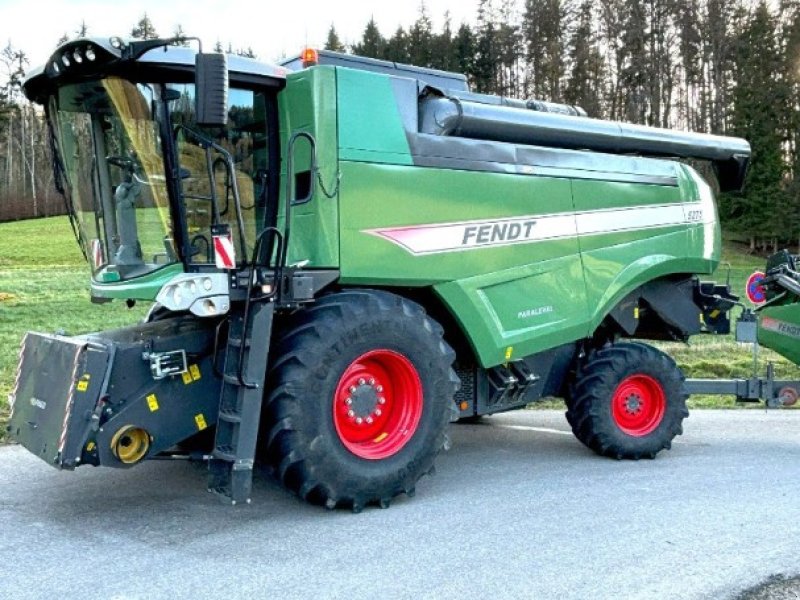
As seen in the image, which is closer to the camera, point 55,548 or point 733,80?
point 55,548

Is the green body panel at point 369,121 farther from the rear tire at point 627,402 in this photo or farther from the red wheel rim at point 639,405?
the red wheel rim at point 639,405

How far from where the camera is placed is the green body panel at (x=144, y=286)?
5.15 meters

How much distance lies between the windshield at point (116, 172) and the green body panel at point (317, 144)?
82cm

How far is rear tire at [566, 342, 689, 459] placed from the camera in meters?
6.68

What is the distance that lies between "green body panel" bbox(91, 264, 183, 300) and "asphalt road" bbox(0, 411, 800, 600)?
131cm

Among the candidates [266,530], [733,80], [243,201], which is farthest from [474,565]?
[733,80]

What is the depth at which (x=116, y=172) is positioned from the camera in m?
5.38

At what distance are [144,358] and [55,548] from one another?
1.12 meters

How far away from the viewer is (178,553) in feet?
14.4

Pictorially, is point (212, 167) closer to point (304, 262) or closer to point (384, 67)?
point (304, 262)

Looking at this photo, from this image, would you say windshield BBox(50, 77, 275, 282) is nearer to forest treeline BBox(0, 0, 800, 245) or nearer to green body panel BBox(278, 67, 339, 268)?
green body panel BBox(278, 67, 339, 268)

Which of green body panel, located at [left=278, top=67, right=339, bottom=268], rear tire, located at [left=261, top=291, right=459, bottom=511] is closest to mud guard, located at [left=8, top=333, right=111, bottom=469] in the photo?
rear tire, located at [left=261, top=291, right=459, bottom=511]

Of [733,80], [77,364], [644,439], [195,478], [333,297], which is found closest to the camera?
[77,364]

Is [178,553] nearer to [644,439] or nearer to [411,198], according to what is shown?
[411,198]
